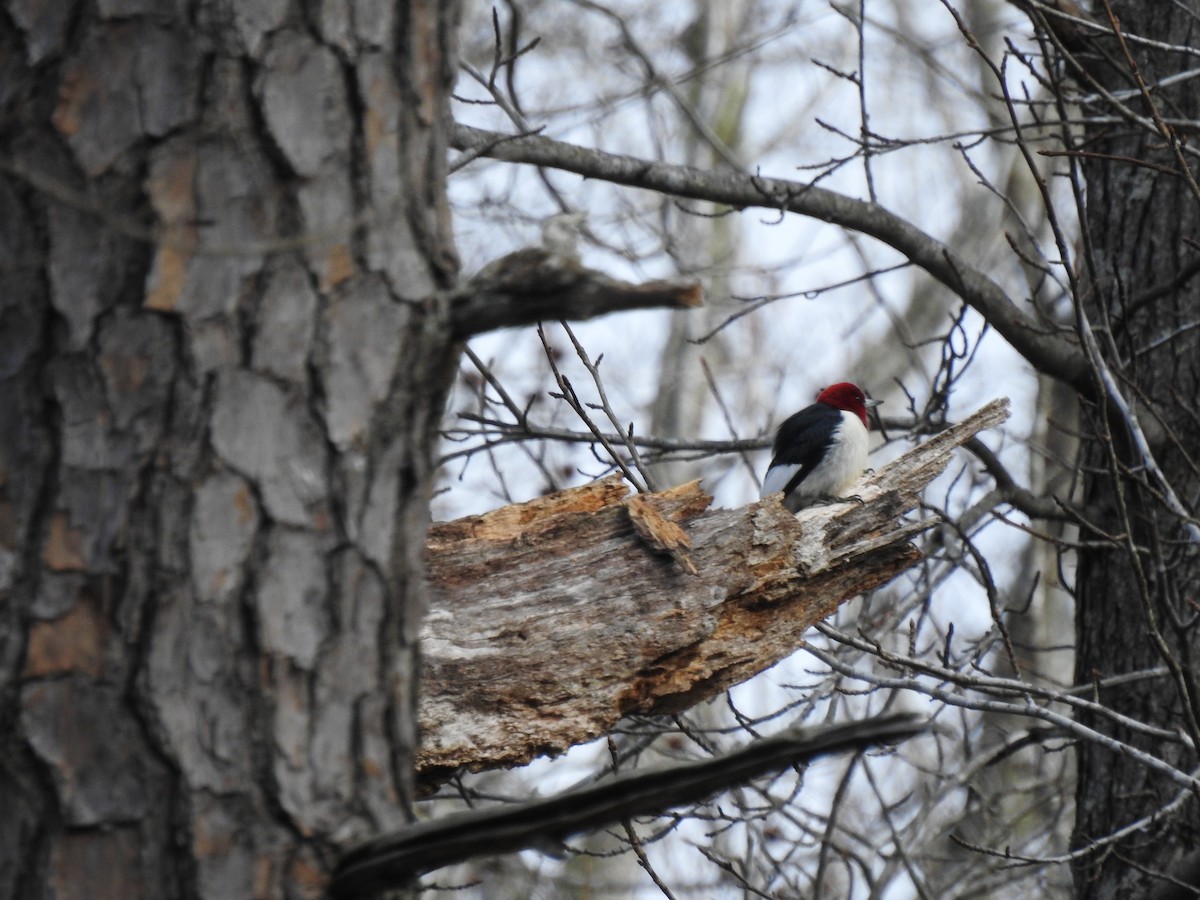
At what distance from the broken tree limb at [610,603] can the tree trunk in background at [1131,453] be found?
5.08ft

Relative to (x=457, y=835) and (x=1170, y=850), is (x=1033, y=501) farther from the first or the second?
(x=457, y=835)

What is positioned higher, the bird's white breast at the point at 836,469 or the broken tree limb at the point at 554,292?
the bird's white breast at the point at 836,469

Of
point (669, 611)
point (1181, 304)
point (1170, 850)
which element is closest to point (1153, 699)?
point (1170, 850)

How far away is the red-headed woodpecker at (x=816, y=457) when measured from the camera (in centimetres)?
617

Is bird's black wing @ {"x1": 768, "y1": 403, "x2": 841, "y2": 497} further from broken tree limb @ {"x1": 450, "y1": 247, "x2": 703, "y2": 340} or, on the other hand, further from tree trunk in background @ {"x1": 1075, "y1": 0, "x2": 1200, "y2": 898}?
broken tree limb @ {"x1": 450, "y1": 247, "x2": 703, "y2": 340}

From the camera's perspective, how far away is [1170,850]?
4.44 metres

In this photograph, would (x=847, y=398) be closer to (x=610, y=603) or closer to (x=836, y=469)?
(x=836, y=469)

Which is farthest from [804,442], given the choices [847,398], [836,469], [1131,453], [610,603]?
[610,603]

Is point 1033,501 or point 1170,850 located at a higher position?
point 1033,501

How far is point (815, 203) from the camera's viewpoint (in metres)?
4.34

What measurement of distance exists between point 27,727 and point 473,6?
11607 mm

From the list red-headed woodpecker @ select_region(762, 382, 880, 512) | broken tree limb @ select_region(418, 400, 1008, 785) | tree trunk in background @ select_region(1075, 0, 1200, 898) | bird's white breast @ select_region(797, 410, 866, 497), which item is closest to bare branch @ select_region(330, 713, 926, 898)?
broken tree limb @ select_region(418, 400, 1008, 785)

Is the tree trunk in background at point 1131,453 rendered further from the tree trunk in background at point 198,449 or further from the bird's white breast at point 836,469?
the tree trunk in background at point 198,449

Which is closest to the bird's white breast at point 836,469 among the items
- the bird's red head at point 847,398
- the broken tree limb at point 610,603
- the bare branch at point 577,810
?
the bird's red head at point 847,398
